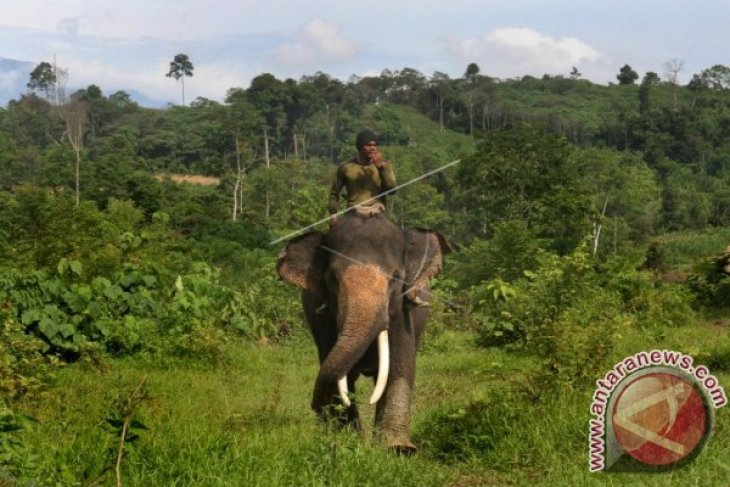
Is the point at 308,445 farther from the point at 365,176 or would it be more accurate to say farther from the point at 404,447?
the point at 365,176

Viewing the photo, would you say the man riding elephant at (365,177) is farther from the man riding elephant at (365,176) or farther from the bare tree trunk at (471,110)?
the bare tree trunk at (471,110)

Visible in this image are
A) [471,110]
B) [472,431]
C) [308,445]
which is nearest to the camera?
[308,445]

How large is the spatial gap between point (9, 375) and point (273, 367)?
4.15 m

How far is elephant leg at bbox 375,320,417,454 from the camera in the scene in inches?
235

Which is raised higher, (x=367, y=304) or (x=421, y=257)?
(x=421, y=257)

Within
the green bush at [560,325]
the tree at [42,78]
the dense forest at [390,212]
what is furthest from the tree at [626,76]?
the green bush at [560,325]

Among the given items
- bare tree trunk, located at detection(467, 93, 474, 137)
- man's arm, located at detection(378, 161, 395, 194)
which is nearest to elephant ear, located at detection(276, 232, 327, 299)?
man's arm, located at detection(378, 161, 395, 194)

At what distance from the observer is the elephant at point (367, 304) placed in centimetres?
573

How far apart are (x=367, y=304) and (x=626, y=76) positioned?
124 metres

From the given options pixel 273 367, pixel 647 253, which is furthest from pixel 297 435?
pixel 647 253

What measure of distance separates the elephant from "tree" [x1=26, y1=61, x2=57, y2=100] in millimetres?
108592

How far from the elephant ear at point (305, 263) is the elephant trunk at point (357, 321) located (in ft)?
2.02

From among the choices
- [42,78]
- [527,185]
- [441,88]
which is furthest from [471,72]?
[527,185]

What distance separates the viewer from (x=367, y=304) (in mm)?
5766
